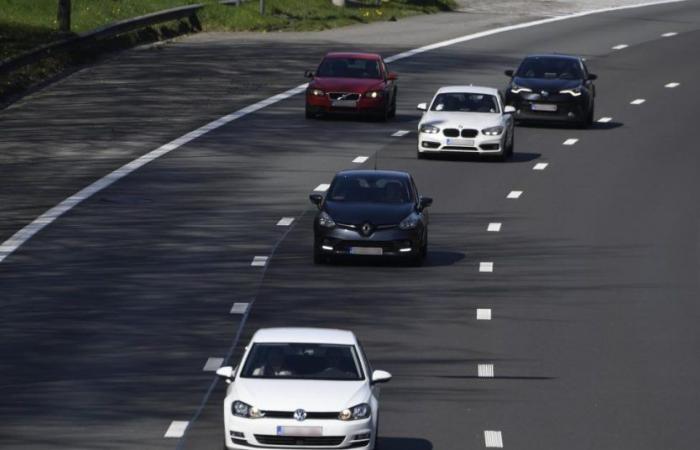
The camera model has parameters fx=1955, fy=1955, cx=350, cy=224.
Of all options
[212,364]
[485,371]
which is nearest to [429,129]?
[485,371]

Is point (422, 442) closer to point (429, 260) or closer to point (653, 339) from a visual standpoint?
point (653, 339)

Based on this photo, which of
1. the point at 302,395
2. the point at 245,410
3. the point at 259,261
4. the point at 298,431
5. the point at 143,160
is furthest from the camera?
the point at 143,160

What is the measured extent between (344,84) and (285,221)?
11921 mm

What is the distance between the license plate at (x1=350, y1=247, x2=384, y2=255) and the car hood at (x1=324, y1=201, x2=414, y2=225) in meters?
0.40

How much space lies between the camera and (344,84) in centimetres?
4688

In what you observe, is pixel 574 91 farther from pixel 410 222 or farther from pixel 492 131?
pixel 410 222

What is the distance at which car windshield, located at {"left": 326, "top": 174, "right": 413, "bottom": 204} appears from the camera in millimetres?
32281

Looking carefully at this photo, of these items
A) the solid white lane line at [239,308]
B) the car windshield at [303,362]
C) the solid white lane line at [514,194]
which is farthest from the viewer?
the solid white lane line at [514,194]

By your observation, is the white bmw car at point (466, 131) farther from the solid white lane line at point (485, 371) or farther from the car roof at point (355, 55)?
the solid white lane line at point (485, 371)

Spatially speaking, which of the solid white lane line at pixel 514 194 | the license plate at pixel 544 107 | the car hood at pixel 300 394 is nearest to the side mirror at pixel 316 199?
the solid white lane line at pixel 514 194

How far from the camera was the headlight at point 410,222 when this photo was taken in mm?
31359

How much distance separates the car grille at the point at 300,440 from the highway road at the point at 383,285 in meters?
1.86

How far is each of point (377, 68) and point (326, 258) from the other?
658 inches

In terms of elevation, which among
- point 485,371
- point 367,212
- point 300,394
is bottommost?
point 485,371
